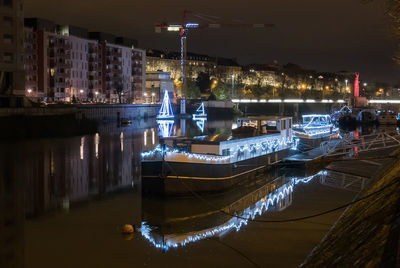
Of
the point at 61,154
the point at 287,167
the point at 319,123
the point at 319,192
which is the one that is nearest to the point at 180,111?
the point at 319,123

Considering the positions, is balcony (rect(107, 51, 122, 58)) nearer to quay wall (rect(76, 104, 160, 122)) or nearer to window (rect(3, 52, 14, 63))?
quay wall (rect(76, 104, 160, 122))

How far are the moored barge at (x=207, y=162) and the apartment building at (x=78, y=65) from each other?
50.6 metres

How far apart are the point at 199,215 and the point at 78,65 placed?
73080 mm

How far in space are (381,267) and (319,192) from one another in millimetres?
14222

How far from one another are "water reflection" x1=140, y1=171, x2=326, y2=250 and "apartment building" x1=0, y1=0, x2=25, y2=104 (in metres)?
38.8

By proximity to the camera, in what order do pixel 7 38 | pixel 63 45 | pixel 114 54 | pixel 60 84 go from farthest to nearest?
pixel 114 54 → pixel 60 84 → pixel 63 45 → pixel 7 38

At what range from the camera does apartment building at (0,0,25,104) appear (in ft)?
168

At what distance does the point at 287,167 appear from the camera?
27.2 metres

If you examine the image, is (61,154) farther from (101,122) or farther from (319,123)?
(101,122)

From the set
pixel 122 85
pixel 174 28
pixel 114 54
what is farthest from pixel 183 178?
pixel 174 28

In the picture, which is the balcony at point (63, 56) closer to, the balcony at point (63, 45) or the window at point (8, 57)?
the balcony at point (63, 45)

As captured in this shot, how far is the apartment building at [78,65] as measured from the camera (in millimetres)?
75750

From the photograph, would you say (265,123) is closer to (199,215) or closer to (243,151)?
(243,151)

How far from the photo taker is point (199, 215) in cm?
1655
